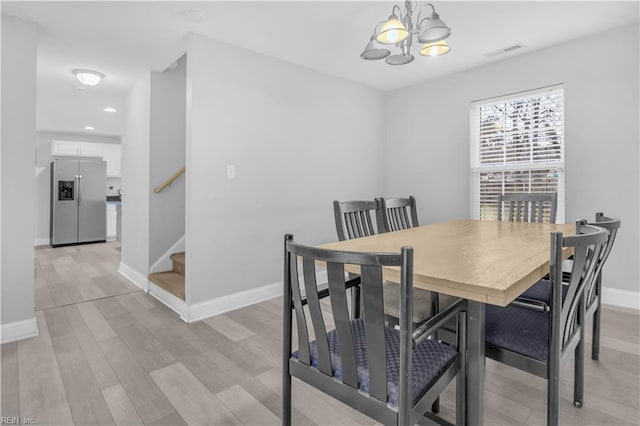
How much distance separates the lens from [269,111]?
3287mm

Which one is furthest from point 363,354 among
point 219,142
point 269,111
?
point 269,111

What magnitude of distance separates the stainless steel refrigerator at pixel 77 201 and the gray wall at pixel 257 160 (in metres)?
5.22

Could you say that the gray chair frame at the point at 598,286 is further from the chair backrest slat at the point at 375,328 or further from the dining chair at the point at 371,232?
the chair backrest slat at the point at 375,328

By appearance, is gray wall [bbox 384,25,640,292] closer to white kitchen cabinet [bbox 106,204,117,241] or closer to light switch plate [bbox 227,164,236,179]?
light switch plate [bbox 227,164,236,179]

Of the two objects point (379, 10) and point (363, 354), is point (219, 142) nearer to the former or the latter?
point (379, 10)

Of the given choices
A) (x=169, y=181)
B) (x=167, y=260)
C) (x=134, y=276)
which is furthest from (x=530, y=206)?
(x=134, y=276)

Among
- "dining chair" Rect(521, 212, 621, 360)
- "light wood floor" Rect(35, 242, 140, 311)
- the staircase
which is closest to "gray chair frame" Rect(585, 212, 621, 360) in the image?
"dining chair" Rect(521, 212, 621, 360)

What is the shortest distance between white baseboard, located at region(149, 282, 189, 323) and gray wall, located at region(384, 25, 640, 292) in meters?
3.02

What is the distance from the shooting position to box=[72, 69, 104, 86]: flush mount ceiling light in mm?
3502

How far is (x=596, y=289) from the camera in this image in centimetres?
185

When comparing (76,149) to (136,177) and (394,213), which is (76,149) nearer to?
(136,177)

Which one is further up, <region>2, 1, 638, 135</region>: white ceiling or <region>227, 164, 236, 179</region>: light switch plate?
<region>2, 1, 638, 135</region>: white ceiling

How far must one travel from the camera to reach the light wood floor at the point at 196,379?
159 centimetres

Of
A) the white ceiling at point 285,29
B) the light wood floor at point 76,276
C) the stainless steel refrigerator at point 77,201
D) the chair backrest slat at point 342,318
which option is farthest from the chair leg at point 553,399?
the stainless steel refrigerator at point 77,201
